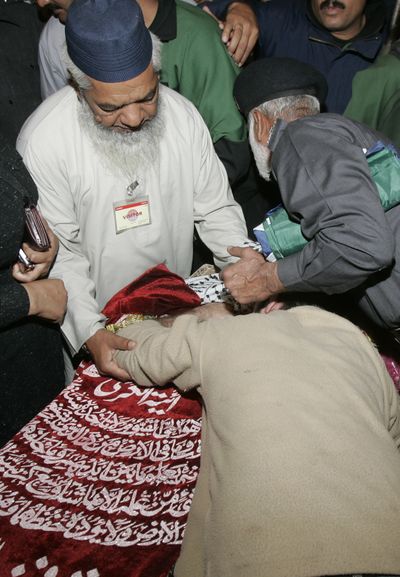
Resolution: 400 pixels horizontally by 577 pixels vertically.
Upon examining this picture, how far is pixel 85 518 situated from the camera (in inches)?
55.9

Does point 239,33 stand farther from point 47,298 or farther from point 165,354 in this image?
point 165,354

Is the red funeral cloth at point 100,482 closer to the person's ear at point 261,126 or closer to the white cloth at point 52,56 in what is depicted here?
the person's ear at point 261,126

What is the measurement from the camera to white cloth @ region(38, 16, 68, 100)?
8.76 ft

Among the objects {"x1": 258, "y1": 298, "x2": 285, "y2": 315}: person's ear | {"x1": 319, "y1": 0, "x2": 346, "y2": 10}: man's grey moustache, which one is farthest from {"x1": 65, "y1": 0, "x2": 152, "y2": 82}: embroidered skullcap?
{"x1": 319, "y1": 0, "x2": 346, "y2": 10}: man's grey moustache

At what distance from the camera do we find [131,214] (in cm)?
218

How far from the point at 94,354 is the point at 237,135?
1.32 m

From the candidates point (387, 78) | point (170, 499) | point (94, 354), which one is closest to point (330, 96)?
point (387, 78)

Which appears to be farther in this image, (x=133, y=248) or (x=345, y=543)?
(x=133, y=248)

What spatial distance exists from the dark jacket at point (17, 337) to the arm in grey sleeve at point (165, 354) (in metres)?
0.38

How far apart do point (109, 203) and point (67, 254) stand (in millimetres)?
266

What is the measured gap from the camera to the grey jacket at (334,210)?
1614 mm

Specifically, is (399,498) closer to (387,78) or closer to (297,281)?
(297,281)

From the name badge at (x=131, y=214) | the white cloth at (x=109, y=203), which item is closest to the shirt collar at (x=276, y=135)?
the white cloth at (x=109, y=203)

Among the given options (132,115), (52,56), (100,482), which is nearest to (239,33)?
(52,56)
